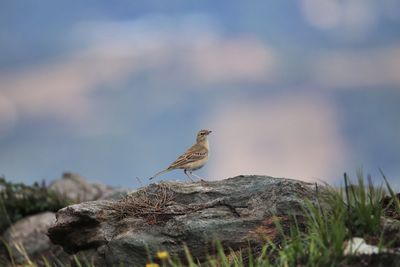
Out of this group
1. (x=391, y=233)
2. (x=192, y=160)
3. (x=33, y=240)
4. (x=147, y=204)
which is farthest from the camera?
(x=33, y=240)

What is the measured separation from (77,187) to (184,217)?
16.2 meters

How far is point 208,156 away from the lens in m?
14.5

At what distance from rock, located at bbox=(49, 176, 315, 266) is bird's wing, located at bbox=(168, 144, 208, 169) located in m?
1.72

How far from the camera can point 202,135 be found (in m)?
15.1

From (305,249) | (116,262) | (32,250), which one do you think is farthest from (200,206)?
(32,250)

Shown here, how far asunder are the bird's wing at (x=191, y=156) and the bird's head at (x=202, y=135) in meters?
0.42

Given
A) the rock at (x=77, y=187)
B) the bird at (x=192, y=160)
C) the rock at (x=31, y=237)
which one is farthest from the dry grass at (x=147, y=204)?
the rock at (x=77, y=187)

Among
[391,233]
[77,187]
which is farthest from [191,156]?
[77,187]

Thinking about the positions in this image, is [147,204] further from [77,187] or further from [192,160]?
[77,187]

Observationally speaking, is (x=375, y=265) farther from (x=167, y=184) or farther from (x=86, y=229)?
(x=86, y=229)

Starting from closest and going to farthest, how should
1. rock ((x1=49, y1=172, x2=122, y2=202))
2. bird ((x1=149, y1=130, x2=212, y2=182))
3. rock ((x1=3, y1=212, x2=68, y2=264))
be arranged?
1. bird ((x1=149, y1=130, x2=212, y2=182))
2. rock ((x1=3, y1=212, x2=68, y2=264))
3. rock ((x1=49, y1=172, x2=122, y2=202))

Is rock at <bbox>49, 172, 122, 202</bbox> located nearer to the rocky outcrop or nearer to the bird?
the rocky outcrop

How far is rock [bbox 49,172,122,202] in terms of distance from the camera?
83.8 feet

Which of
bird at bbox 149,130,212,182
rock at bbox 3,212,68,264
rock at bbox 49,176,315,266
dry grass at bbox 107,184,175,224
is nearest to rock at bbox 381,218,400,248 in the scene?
rock at bbox 49,176,315,266
